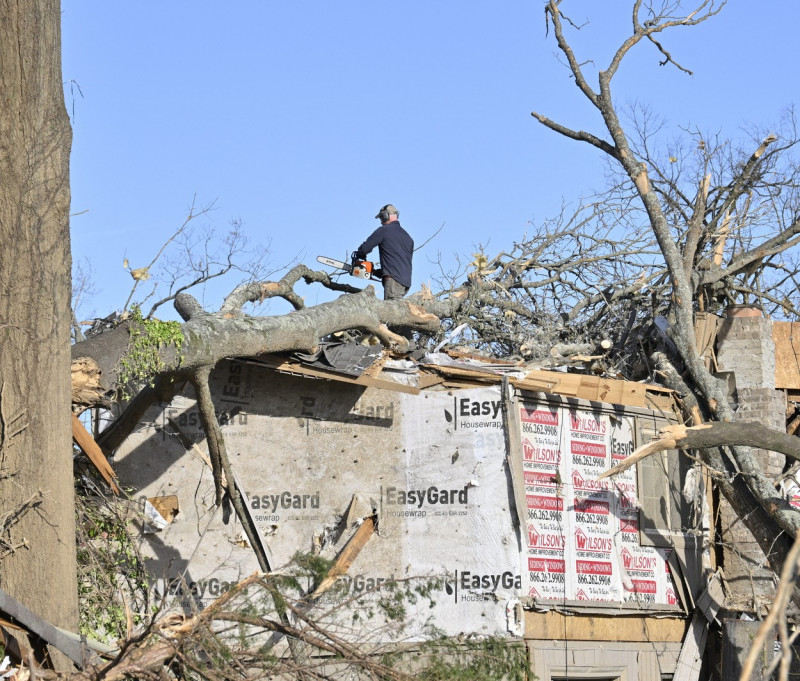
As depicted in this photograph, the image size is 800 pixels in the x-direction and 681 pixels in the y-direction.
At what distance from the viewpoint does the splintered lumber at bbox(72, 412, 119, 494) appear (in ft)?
26.3

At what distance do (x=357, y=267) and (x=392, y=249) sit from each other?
1.50 feet

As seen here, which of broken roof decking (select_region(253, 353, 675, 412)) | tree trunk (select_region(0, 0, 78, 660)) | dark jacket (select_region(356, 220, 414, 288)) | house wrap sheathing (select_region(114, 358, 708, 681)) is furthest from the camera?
dark jacket (select_region(356, 220, 414, 288))

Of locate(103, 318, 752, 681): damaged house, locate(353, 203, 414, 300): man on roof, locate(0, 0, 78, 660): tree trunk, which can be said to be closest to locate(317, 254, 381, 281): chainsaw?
locate(353, 203, 414, 300): man on roof

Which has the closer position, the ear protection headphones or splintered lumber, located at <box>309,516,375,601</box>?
splintered lumber, located at <box>309,516,375,601</box>

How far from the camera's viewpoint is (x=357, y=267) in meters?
11.7

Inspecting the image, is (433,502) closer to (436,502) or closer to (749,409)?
(436,502)

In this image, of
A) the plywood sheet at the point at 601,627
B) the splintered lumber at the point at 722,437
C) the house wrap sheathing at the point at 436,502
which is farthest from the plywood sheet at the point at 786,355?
the plywood sheet at the point at 601,627

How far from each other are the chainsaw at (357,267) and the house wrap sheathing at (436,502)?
2.05 m

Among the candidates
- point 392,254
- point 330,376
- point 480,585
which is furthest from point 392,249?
Answer: point 480,585

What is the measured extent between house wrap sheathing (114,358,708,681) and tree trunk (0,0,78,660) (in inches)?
168

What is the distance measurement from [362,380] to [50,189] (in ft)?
16.1

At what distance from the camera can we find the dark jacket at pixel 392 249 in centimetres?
1161

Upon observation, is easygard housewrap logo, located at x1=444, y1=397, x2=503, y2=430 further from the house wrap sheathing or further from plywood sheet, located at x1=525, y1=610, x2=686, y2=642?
plywood sheet, located at x1=525, y1=610, x2=686, y2=642

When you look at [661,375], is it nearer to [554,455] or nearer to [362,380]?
[554,455]
